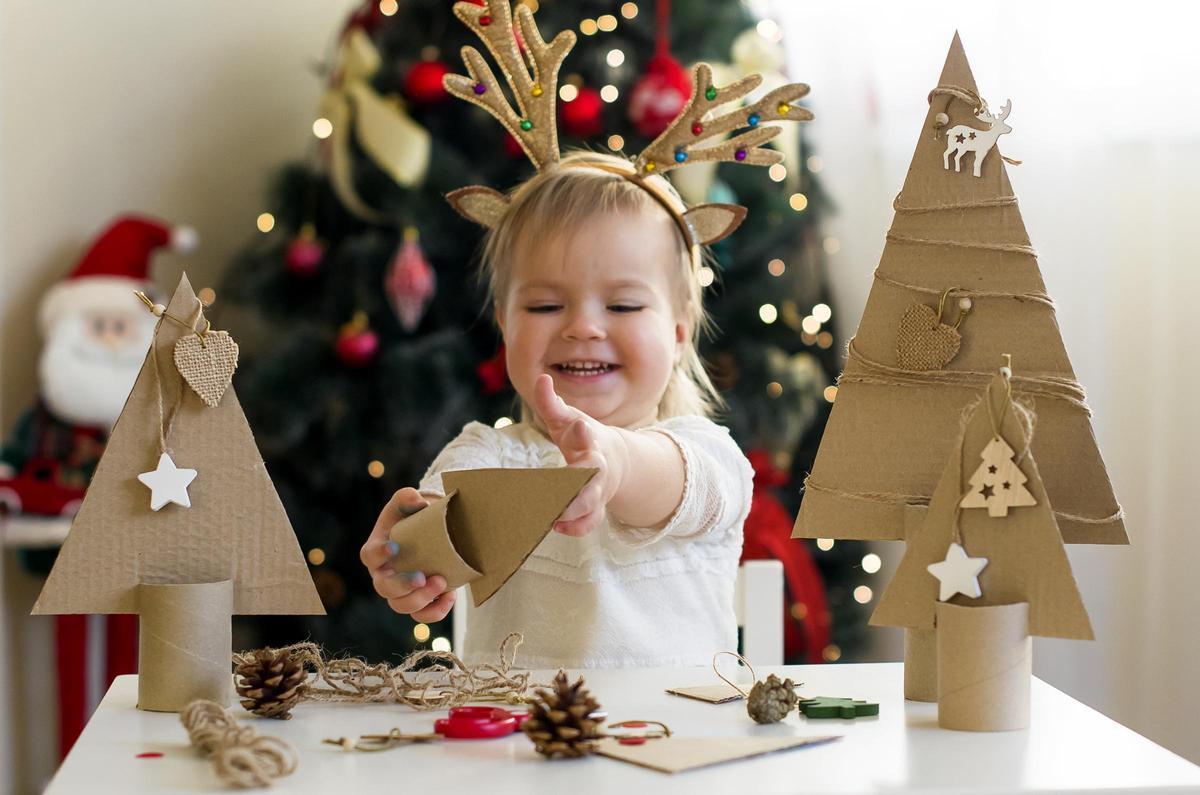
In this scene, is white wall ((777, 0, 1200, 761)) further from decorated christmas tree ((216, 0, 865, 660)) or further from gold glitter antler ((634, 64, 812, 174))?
gold glitter antler ((634, 64, 812, 174))

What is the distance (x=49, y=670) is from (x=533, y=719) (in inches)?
81.4

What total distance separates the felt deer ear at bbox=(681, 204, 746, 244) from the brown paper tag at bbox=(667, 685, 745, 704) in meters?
0.57

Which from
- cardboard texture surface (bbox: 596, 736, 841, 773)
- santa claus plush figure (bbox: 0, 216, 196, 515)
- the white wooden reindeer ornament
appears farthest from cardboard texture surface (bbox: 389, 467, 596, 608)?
santa claus plush figure (bbox: 0, 216, 196, 515)

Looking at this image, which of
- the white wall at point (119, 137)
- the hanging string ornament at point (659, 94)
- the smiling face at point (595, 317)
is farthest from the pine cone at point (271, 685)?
the white wall at point (119, 137)

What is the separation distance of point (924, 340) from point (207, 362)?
49cm

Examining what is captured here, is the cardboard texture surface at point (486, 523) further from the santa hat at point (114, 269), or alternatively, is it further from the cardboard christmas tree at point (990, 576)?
the santa hat at point (114, 269)

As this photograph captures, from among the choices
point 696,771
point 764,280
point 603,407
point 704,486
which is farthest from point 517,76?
point 764,280

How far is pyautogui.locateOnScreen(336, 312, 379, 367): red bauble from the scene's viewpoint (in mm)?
2104

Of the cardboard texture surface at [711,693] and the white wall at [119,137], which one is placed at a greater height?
the white wall at [119,137]

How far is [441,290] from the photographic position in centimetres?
214

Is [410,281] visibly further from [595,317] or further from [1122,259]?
[1122,259]

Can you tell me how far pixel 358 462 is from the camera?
2.14 m

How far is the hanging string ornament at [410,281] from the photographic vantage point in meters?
2.07

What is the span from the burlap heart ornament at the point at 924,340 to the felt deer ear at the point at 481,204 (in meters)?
0.42
